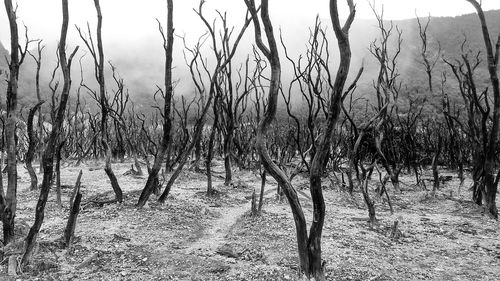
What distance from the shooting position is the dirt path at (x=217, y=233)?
4.39 m

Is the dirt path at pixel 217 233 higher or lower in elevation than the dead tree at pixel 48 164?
lower

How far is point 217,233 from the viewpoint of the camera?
529cm

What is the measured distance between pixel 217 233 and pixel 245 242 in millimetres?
733

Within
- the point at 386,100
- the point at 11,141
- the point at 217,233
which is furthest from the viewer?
the point at 386,100

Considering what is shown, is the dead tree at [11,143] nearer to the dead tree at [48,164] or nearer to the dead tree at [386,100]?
the dead tree at [48,164]

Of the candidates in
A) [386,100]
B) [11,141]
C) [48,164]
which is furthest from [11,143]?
[386,100]

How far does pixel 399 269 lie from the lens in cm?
397

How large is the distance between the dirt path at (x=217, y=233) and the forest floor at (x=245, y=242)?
1 centimetres

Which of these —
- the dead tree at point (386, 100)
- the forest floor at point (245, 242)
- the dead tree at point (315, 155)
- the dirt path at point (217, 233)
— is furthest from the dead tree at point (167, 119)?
the dead tree at point (386, 100)

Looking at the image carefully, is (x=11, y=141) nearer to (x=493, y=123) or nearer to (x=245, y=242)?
(x=245, y=242)

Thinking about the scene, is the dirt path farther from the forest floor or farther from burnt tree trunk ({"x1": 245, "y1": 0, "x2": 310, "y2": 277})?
burnt tree trunk ({"x1": 245, "y1": 0, "x2": 310, "y2": 277})

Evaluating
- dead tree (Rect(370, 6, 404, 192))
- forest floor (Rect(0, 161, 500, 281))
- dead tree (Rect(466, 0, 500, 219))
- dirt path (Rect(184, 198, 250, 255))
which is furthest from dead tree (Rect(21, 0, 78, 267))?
dead tree (Rect(466, 0, 500, 219))

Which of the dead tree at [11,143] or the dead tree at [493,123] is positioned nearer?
the dead tree at [11,143]

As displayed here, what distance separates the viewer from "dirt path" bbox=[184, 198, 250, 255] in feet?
14.4
